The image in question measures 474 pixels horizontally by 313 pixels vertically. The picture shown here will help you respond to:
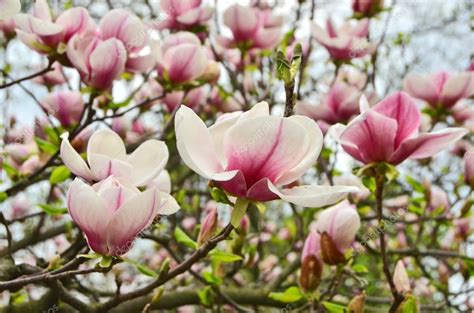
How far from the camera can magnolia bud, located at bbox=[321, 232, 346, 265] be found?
1282 millimetres

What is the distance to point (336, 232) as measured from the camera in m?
1.30

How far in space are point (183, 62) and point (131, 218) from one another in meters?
0.93

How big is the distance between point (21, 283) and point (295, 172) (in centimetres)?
48

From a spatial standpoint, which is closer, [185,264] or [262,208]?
[262,208]

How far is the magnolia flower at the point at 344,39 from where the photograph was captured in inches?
80.7

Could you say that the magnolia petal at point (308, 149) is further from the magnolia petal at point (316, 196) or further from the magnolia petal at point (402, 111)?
the magnolia petal at point (402, 111)

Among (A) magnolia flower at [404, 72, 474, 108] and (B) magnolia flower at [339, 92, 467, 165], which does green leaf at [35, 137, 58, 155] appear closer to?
(B) magnolia flower at [339, 92, 467, 165]

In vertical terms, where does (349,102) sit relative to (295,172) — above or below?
below

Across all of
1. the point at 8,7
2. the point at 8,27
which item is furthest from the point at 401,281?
the point at 8,27

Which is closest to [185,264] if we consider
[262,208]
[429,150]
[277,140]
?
[262,208]

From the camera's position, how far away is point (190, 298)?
5.81 feet

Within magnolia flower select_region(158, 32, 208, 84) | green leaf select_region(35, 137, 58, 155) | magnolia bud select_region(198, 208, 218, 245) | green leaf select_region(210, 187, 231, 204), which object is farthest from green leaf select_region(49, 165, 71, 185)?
green leaf select_region(210, 187, 231, 204)

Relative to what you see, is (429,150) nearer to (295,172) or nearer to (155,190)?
(295,172)

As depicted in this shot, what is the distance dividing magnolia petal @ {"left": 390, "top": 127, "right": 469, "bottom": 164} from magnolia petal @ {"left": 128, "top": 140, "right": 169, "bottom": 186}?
1.44ft
